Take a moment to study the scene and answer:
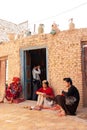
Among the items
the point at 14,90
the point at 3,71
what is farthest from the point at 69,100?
the point at 3,71

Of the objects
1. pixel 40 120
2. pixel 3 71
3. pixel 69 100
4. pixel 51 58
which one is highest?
pixel 51 58

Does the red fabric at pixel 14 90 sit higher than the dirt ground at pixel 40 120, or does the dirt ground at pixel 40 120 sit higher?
the red fabric at pixel 14 90

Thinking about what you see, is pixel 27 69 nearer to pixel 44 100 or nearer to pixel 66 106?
pixel 44 100

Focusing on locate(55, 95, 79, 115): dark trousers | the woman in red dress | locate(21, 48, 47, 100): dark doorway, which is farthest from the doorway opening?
locate(55, 95, 79, 115): dark trousers

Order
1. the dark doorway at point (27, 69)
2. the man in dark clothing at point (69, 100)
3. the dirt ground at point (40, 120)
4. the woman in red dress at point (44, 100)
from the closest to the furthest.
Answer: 1. the dirt ground at point (40, 120)
2. the man in dark clothing at point (69, 100)
3. the woman in red dress at point (44, 100)
4. the dark doorway at point (27, 69)

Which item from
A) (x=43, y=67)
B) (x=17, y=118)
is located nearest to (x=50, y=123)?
(x=17, y=118)

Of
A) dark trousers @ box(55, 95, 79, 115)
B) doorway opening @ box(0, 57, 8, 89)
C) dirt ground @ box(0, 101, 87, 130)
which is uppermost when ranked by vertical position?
doorway opening @ box(0, 57, 8, 89)

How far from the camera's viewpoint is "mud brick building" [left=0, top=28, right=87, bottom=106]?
28.9 feet

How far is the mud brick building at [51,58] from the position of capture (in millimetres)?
8812

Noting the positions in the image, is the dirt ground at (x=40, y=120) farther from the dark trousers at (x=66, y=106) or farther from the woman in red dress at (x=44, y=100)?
the woman in red dress at (x=44, y=100)

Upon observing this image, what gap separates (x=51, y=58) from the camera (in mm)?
9828

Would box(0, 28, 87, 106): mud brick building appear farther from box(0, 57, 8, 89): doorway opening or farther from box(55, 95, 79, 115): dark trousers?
box(55, 95, 79, 115): dark trousers

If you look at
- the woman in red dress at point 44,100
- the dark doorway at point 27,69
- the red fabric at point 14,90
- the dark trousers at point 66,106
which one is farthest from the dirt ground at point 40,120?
the dark doorway at point 27,69

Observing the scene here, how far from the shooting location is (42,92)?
30.4 feet
